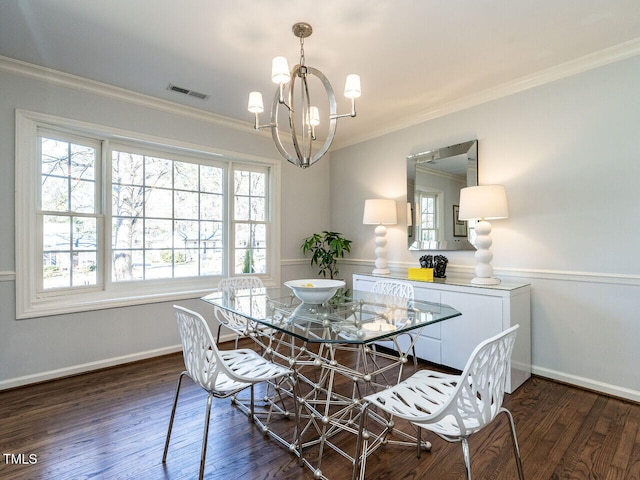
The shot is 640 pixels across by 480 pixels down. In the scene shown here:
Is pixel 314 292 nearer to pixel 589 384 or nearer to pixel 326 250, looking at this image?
pixel 589 384

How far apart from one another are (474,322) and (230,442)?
6.87ft

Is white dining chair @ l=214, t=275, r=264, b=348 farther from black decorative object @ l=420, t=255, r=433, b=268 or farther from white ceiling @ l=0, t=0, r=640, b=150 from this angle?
white ceiling @ l=0, t=0, r=640, b=150

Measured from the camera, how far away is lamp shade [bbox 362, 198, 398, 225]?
149 inches

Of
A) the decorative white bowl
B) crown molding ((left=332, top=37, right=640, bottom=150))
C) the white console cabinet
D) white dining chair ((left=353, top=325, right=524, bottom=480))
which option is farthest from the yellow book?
white dining chair ((left=353, top=325, right=524, bottom=480))

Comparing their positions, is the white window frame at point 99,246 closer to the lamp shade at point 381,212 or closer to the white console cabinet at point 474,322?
the lamp shade at point 381,212

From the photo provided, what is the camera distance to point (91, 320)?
3041mm

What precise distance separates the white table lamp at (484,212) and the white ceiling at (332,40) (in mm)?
1030

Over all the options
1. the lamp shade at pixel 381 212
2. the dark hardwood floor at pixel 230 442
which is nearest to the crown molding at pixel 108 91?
the lamp shade at pixel 381 212

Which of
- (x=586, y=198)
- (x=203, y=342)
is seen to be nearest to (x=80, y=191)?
(x=203, y=342)

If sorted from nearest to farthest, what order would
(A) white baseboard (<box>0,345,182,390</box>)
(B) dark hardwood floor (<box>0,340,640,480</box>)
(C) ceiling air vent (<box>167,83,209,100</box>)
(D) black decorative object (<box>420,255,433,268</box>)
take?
1. (B) dark hardwood floor (<box>0,340,640,480</box>)
2. (A) white baseboard (<box>0,345,182,390</box>)
3. (C) ceiling air vent (<box>167,83,209,100</box>)
4. (D) black decorative object (<box>420,255,433,268</box>)

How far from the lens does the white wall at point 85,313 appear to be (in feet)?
8.71

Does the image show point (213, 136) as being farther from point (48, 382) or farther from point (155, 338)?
point (48, 382)

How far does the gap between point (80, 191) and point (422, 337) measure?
356 centimetres

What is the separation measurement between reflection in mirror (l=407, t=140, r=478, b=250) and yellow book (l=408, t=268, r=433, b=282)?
42cm
